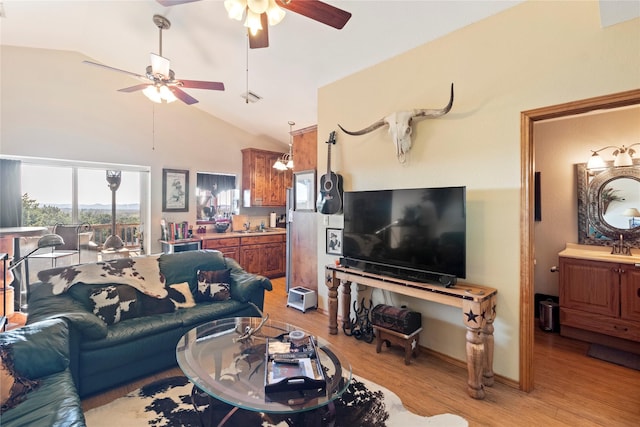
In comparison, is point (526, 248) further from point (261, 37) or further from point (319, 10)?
point (261, 37)

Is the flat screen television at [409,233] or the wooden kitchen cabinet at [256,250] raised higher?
the flat screen television at [409,233]

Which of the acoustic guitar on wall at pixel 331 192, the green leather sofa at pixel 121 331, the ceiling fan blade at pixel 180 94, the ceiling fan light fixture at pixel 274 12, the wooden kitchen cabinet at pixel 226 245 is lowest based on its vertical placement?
the green leather sofa at pixel 121 331

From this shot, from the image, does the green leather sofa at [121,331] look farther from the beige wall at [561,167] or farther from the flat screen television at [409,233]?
the beige wall at [561,167]

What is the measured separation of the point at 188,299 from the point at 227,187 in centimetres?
347

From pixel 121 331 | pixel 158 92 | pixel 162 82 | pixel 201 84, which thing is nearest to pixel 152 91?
pixel 158 92

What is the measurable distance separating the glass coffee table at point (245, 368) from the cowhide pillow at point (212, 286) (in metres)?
0.67

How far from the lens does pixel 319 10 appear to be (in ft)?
6.02

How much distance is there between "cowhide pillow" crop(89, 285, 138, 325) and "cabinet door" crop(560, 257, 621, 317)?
4.44 metres

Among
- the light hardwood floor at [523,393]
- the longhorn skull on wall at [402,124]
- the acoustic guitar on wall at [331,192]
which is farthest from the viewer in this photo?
the acoustic guitar on wall at [331,192]

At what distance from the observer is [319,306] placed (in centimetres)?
401

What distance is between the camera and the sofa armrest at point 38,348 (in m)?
1.62

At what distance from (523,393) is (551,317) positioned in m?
1.56

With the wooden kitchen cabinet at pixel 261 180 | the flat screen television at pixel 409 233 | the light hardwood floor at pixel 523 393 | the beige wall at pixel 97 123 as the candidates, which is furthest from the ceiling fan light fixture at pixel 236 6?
the wooden kitchen cabinet at pixel 261 180

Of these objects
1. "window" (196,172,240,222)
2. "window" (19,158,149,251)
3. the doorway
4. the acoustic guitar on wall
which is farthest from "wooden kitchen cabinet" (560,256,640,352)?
"window" (19,158,149,251)
